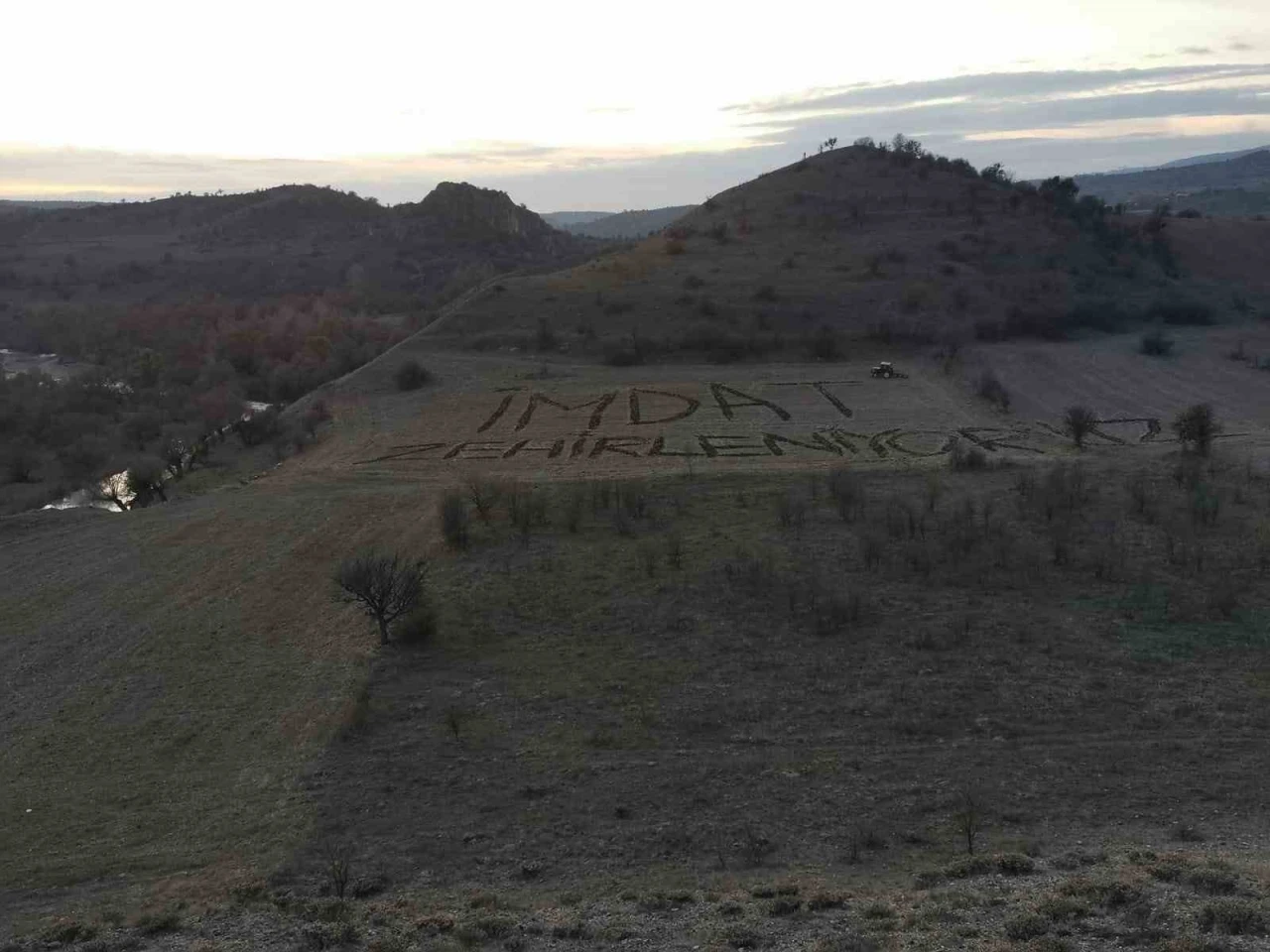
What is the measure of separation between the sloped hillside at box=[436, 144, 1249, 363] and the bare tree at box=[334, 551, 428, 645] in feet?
111

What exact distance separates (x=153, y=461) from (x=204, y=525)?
12996 mm

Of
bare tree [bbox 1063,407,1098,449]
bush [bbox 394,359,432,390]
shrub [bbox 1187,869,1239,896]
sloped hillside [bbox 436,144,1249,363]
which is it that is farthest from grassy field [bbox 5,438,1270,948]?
sloped hillside [bbox 436,144,1249,363]

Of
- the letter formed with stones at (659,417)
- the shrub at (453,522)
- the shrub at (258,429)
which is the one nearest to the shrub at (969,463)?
the shrub at (453,522)

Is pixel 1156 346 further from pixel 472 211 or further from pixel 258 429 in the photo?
pixel 472 211

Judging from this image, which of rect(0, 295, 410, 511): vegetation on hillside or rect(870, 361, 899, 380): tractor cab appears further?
rect(870, 361, 899, 380): tractor cab

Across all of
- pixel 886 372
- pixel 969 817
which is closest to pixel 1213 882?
pixel 969 817

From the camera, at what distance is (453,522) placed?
24031 mm

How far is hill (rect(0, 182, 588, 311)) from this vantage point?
114 meters

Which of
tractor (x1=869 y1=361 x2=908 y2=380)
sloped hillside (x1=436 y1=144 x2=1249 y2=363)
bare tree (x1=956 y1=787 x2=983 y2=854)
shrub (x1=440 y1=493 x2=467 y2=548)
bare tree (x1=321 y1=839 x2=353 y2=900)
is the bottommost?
bare tree (x1=321 y1=839 x2=353 y2=900)

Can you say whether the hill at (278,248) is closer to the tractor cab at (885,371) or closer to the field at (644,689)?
the tractor cab at (885,371)

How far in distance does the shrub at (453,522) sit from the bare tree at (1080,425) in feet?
63.2

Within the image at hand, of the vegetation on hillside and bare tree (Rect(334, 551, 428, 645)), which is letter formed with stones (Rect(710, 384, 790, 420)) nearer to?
the vegetation on hillside

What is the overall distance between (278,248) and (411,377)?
9242 cm

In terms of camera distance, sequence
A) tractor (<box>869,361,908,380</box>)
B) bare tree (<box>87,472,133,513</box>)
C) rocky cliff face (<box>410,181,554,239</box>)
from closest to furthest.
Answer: bare tree (<box>87,472,133,513</box>) → tractor (<box>869,361,908,380</box>) → rocky cliff face (<box>410,181,554,239</box>)
